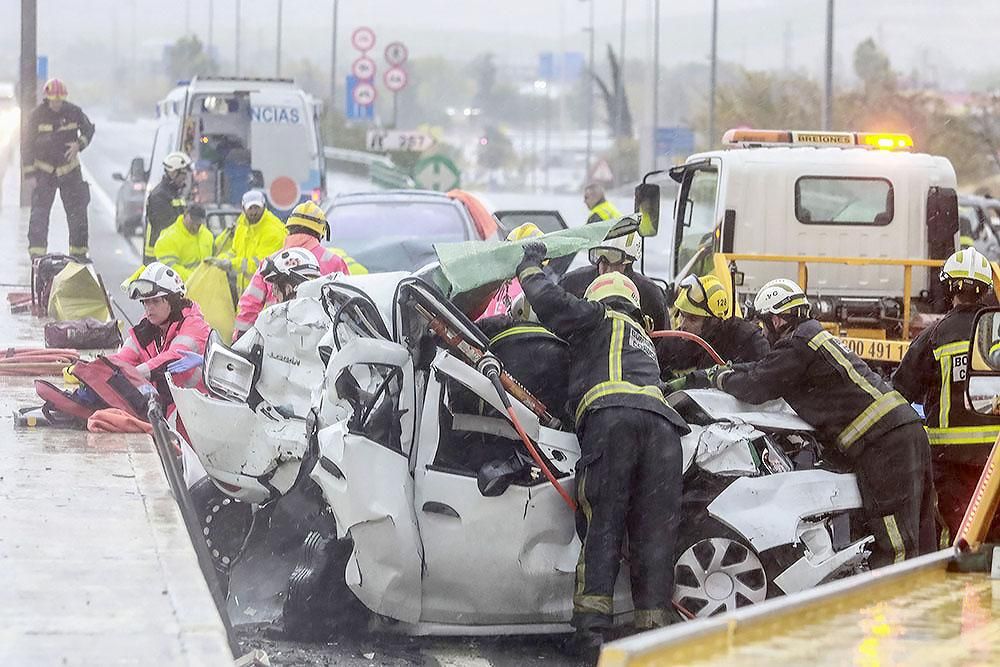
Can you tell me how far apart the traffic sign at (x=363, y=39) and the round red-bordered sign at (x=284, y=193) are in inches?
438

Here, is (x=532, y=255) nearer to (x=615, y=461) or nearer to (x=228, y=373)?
(x=615, y=461)

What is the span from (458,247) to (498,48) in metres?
117

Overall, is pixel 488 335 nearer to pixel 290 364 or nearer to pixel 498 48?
pixel 290 364

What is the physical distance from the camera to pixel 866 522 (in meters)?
6.81

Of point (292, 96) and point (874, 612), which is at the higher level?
point (292, 96)

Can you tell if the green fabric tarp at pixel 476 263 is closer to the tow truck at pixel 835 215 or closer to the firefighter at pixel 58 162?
the tow truck at pixel 835 215

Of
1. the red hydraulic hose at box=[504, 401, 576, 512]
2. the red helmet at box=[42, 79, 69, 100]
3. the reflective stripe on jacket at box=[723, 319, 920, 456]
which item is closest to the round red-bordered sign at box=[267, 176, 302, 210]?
the red helmet at box=[42, 79, 69, 100]

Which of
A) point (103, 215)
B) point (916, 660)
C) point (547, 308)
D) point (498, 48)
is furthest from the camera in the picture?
point (498, 48)

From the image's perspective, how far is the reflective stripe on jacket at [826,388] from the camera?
6.89 metres

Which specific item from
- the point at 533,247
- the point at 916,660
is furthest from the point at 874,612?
the point at 533,247

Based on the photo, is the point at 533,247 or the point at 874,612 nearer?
the point at 874,612

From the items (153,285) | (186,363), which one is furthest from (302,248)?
(186,363)

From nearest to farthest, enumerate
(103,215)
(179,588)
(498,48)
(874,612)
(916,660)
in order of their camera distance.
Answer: (916,660) < (874,612) < (179,588) < (103,215) < (498,48)

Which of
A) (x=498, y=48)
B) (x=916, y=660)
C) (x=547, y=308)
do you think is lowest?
(x=916, y=660)
